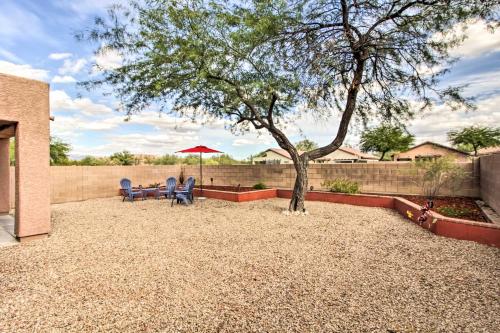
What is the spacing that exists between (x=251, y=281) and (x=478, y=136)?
3335 centimetres

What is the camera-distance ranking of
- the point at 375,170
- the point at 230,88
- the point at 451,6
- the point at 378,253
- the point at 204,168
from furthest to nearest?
the point at 204,168 < the point at 375,170 < the point at 230,88 < the point at 451,6 < the point at 378,253

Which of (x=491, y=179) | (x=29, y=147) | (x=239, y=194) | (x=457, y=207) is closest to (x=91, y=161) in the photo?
(x=239, y=194)

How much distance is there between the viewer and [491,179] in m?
6.66

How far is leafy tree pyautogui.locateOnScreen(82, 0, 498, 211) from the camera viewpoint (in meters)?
6.86

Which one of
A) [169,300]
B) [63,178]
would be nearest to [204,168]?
[63,178]

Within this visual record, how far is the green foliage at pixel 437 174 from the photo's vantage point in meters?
7.82

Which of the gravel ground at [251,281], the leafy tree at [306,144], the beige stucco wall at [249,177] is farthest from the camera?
the leafy tree at [306,144]

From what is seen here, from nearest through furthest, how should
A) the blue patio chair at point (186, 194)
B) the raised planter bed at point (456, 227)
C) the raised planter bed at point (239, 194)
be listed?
the raised planter bed at point (456, 227), the blue patio chair at point (186, 194), the raised planter bed at point (239, 194)

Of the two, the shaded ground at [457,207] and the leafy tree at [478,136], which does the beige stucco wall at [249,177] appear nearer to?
the shaded ground at [457,207]

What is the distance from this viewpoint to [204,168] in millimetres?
14398

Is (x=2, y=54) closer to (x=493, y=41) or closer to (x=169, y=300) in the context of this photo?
(x=169, y=300)

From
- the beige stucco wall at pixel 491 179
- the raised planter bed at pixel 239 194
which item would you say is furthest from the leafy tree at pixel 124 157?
the beige stucco wall at pixel 491 179

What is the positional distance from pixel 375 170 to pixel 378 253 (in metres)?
6.47

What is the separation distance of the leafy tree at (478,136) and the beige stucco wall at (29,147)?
33074 millimetres
